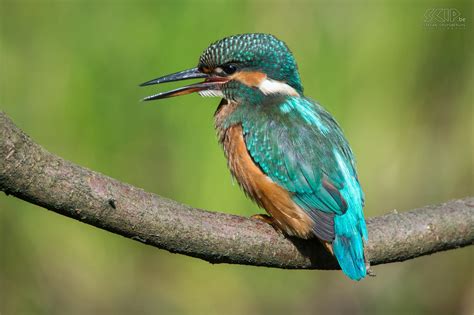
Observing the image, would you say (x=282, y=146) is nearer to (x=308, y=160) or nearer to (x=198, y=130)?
(x=308, y=160)

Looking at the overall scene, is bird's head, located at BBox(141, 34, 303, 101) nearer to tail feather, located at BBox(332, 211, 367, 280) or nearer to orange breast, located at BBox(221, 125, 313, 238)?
orange breast, located at BBox(221, 125, 313, 238)

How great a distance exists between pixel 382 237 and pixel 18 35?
6.52 feet

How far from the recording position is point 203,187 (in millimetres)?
3596

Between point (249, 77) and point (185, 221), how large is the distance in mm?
936

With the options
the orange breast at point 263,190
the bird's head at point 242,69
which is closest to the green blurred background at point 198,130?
the bird's head at point 242,69

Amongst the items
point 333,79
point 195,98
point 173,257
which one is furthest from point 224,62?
point 173,257

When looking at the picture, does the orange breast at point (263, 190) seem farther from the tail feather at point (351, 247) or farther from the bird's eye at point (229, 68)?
the bird's eye at point (229, 68)

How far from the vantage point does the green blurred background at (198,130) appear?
356 cm

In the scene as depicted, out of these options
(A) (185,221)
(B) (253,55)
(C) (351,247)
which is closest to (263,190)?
(C) (351,247)

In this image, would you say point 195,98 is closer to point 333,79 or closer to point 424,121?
point 333,79

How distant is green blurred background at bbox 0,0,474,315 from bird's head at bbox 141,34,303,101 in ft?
2.06

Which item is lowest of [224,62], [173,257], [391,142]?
[173,257]

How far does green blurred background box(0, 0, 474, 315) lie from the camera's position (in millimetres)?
3564

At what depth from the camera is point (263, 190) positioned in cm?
274
